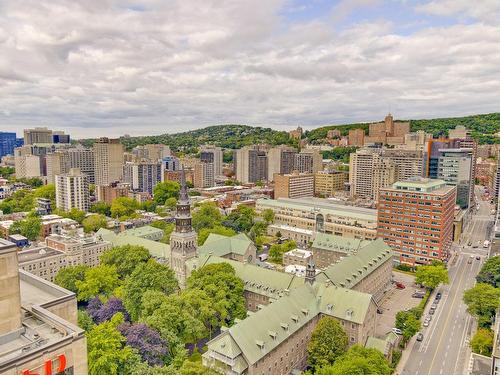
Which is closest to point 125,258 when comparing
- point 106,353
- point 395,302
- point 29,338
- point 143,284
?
point 143,284

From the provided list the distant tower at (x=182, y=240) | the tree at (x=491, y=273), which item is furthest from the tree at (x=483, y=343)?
the distant tower at (x=182, y=240)

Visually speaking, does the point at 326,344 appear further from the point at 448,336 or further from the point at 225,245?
the point at 225,245

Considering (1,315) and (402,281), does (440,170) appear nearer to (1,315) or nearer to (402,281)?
(402,281)

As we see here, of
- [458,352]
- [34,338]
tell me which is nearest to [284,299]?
[458,352]

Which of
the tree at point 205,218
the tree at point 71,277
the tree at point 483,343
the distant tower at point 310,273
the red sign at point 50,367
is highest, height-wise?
the red sign at point 50,367

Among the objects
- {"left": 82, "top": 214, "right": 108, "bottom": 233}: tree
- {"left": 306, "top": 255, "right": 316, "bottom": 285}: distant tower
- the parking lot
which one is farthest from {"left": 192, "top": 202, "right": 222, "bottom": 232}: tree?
{"left": 306, "top": 255, "right": 316, "bottom": 285}: distant tower

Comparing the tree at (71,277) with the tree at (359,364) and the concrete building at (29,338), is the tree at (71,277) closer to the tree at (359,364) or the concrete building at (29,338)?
the tree at (359,364)

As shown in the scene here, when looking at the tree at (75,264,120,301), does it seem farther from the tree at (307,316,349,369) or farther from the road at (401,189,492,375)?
the road at (401,189,492,375)
